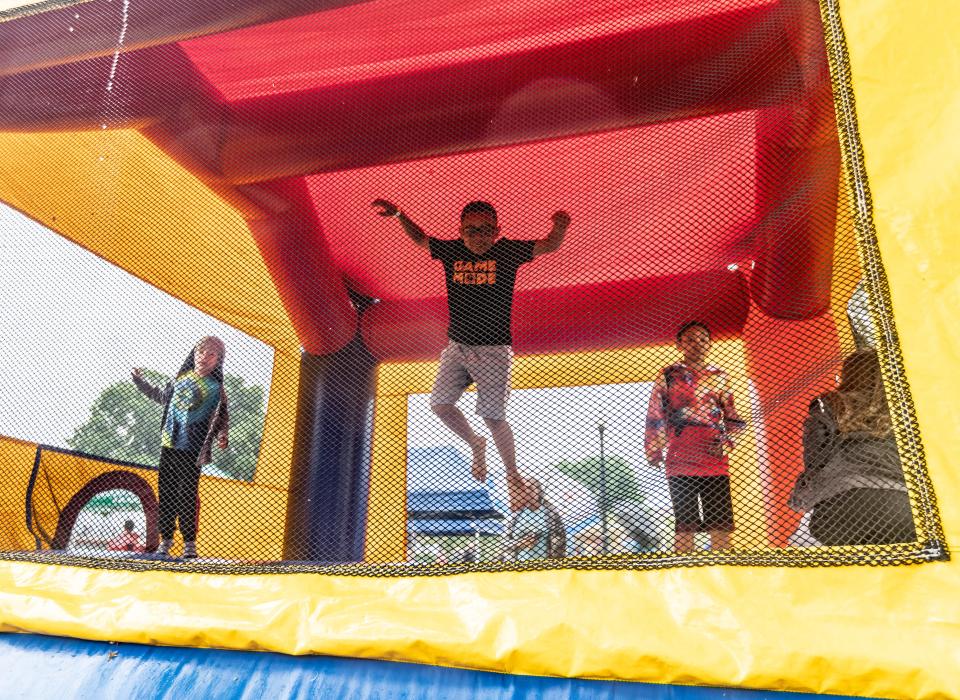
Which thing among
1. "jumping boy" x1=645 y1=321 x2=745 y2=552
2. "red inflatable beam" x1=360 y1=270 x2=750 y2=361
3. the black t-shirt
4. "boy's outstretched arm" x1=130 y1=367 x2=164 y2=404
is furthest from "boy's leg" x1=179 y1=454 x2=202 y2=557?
"jumping boy" x1=645 y1=321 x2=745 y2=552

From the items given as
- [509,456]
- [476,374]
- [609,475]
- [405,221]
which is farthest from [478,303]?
[609,475]

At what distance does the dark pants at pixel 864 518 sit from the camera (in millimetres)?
857

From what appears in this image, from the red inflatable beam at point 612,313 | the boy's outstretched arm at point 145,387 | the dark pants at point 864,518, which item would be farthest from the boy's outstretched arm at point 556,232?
the boy's outstretched arm at point 145,387

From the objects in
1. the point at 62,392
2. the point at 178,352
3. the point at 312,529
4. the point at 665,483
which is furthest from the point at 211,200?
the point at 665,483

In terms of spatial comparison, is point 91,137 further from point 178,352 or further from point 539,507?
point 539,507

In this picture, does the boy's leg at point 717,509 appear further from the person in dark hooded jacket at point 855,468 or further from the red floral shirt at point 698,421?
the person in dark hooded jacket at point 855,468

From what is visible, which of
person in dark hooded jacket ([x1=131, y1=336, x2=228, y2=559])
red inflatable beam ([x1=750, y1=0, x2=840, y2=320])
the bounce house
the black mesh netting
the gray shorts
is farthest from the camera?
person in dark hooded jacket ([x1=131, y1=336, x2=228, y2=559])

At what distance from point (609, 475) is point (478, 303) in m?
0.53

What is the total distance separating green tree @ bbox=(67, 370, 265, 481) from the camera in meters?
1.47

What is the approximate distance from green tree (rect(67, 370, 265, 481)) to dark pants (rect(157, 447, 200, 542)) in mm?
42

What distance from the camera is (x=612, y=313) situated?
150cm

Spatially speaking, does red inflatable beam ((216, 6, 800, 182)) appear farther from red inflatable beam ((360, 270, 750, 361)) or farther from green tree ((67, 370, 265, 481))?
green tree ((67, 370, 265, 481))

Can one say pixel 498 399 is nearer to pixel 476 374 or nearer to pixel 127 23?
pixel 476 374

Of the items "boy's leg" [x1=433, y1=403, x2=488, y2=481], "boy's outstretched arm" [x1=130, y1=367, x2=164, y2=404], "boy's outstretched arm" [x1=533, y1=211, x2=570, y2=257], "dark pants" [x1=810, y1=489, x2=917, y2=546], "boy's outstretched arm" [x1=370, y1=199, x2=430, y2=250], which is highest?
"boy's outstretched arm" [x1=370, y1=199, x2=430, y2=250]
